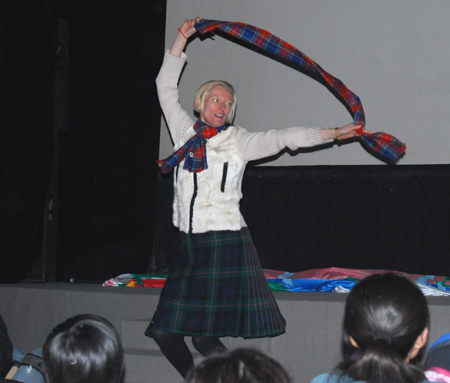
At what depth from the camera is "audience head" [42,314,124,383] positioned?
1129mm

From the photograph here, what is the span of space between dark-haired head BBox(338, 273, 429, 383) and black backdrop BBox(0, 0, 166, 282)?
2.72 meters

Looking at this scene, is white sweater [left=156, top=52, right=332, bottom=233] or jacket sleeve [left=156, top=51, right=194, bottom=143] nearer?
white sweater [left=156, top=52, right=332, bottom=233]

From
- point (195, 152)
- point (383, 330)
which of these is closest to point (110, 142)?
point (195, 152)

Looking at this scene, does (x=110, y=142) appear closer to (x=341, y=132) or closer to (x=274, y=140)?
(x=274, y=140)

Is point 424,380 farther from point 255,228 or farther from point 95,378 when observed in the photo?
point 255,228

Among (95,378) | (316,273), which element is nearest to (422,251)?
(316,273)

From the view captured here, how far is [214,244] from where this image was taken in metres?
2.31

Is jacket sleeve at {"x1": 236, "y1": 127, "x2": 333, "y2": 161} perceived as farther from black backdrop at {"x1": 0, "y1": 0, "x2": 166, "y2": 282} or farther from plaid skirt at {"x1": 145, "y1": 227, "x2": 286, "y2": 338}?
black backdrop at {"x1": 0, "y1": 0, "x2": 166, "y2": 282}

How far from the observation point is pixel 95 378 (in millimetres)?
1131

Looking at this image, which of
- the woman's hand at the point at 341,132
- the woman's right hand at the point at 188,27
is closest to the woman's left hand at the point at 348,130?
the woman's hand at the point at 341,132

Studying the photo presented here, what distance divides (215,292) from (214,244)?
0.63ft

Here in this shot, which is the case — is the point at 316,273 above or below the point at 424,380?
below

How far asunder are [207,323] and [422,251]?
2.06m

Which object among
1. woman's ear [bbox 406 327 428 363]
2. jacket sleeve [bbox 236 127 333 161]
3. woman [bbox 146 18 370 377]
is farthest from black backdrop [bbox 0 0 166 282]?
woman's ear [bbox 406 327 428 363]
